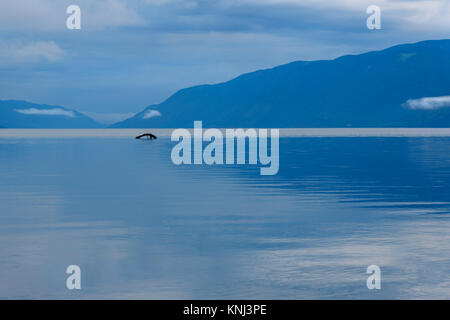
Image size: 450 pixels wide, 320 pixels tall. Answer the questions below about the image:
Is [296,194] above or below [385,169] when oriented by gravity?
below

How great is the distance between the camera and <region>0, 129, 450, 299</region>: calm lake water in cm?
1778

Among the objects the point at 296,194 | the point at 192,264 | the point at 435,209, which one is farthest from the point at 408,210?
the point at 192,264

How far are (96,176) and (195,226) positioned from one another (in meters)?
25.1

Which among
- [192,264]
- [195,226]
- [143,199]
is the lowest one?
[192,264]

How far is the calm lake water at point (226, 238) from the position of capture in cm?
1778

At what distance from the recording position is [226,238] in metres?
24.5

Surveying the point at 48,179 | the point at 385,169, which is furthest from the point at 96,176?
the point at 385,169

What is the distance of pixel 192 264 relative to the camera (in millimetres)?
20312

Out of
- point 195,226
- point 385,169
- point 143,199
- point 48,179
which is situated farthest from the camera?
point 385,169
